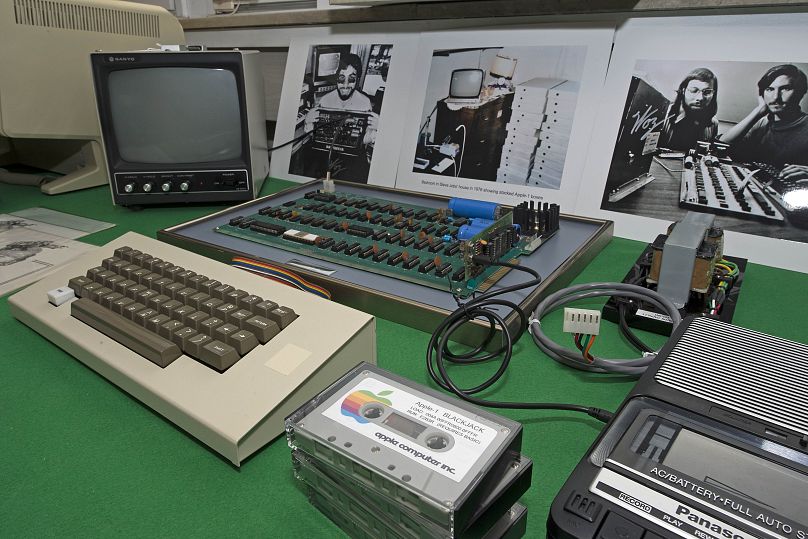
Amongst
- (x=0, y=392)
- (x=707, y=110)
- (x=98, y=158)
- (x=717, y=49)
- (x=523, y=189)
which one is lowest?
(x=0, y=392)

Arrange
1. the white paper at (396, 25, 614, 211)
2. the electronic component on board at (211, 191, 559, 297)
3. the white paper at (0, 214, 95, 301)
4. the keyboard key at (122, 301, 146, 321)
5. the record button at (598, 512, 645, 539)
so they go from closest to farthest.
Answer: the record button at (598, 512, 645, 539) < the keyboard key at (122, 301, 146, 321) < the electronic component on board at (211, 191, 559, 297) < the white paper at (0, 214, 95, 301) < the white paper at (396, 25, 614, 211)

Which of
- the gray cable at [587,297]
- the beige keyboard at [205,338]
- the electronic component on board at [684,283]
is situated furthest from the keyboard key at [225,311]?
the electronic component on board at [684,283]

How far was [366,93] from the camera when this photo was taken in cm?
145

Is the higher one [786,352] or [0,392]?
[786,352]

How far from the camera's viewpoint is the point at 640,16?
110 cm

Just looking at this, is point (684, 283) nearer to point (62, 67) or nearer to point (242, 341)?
point (242, 341)

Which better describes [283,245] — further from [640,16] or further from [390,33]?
[640,16]

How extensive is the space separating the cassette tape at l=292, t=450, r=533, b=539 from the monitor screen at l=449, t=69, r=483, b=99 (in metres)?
1.00

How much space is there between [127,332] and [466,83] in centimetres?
95

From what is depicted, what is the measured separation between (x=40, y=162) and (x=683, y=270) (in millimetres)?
1888

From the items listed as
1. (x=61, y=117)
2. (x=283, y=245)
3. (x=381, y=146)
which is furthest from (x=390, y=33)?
(x=61, y=117)

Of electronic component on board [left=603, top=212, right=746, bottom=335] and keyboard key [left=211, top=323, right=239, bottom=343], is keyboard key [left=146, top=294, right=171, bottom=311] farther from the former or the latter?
electronic component on board [left=603, top=212, right=746, bottom=335]

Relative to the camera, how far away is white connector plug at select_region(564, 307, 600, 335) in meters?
0.69

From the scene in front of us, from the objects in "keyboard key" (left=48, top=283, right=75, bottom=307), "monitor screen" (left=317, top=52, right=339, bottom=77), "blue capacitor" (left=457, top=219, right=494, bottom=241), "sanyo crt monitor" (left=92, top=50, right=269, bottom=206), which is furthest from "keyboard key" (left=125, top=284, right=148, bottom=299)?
"monitor screen" (left=317, top=52, right=339, bottom=77)
